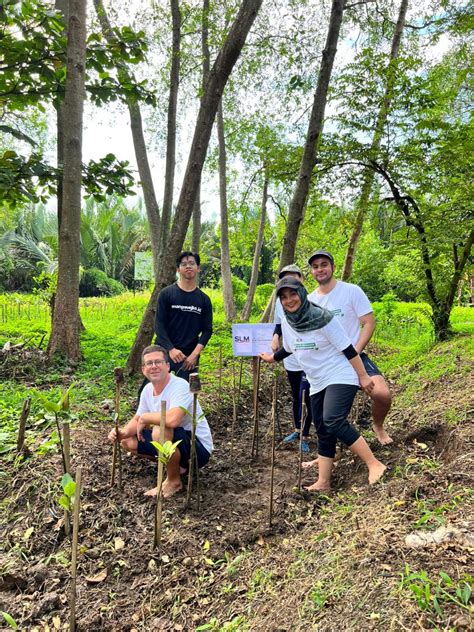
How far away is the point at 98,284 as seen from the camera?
2134 centimetres

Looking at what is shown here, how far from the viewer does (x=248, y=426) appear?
4719 millimetres

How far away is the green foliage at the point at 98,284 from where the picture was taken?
844 inches

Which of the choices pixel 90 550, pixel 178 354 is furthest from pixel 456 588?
pixel 178 354

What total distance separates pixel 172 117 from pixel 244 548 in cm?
671

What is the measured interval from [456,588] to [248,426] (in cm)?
317

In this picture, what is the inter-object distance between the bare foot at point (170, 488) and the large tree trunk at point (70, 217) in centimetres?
316

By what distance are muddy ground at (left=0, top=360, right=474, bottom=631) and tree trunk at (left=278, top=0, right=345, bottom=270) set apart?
3.22m

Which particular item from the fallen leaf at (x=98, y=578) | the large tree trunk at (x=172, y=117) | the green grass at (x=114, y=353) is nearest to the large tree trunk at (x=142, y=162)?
the large tree trunk at (x=172, y=117)

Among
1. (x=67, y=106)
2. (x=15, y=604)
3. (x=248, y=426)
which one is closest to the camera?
(x=15, y=604)

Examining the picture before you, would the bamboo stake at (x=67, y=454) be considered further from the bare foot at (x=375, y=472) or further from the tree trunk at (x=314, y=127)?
the tree trunk at (x=314, y=127)

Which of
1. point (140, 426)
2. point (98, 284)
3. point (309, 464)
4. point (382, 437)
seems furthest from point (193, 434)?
point (98, 284)

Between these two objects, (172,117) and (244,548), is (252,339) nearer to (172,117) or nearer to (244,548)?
(244,548)

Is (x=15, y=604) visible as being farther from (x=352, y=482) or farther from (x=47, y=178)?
(x=47, y=178)

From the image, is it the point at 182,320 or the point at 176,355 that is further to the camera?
the point at 182,320
